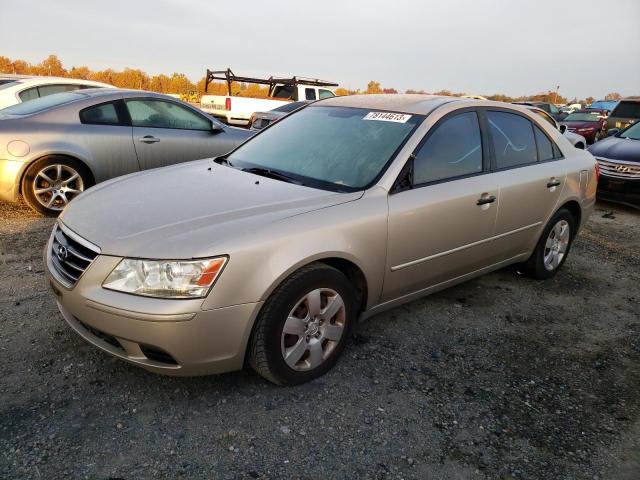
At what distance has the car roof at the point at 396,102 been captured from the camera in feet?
11.5

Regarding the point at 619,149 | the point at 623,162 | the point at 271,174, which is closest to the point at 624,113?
the point at 619,149

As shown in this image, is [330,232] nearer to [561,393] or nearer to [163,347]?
[163,347]

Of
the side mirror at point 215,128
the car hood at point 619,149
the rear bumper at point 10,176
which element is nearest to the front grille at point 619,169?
the car hood at point 619,149

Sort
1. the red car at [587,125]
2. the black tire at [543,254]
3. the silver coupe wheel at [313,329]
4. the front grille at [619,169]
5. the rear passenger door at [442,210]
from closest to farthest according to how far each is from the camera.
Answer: the silver coupe wheel at [313,329]
the rear passenger door at [442,210]
the black tire at [543,254]
the front grille at [619,169]
the red car at [587,125]

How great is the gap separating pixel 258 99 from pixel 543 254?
39.2ft

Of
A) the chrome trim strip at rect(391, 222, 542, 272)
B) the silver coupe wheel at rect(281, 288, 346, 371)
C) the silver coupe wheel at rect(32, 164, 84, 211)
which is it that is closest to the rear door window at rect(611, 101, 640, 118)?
the chrome trim strip at rect(391, 222, 542, 272)

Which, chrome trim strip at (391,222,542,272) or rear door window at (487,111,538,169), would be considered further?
rear door window at (487,111,538,169)

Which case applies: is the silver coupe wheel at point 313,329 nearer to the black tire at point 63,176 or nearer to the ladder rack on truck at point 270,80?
the black tire at point 63,176

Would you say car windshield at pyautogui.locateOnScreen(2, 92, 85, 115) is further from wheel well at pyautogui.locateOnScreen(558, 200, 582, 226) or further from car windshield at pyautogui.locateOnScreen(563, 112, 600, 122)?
car windshield at pyautogui.locateOnScreen(563, 112, 600, 122)

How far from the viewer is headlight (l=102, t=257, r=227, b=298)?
7.54ft

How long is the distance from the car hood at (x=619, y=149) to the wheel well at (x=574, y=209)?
4010 mm

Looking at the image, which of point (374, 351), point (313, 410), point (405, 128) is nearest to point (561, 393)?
point (374, 351)

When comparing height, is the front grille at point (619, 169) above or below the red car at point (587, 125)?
above

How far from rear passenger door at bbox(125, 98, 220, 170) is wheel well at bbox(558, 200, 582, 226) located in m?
4.19
